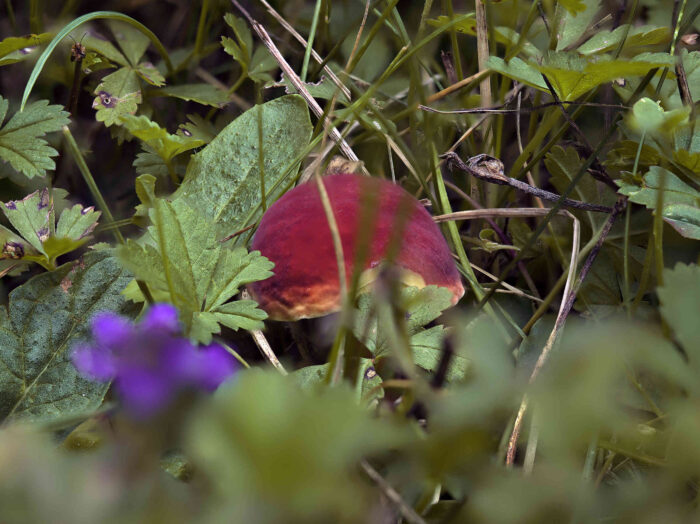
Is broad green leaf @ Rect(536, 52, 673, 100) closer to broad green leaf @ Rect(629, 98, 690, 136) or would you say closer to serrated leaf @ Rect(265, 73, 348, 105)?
broad green leaf @ Rect(629, 98, 690, 136)

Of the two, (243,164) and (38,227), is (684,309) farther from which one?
(38,227)

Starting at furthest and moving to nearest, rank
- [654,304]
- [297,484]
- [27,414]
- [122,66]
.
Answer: [122,66] → [654,304] → [27,414] → [297,484]

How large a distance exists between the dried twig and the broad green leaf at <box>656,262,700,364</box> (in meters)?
0.56

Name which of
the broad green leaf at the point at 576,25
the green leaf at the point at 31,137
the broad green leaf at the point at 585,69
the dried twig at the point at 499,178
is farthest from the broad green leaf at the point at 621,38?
the green leaf at the point at 31,137

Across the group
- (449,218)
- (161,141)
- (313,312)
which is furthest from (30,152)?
(449,218)

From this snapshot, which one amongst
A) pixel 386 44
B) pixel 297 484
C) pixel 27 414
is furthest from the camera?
pixel 386 44

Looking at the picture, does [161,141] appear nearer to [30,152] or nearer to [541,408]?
[30,152]

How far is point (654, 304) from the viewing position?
1.13 m

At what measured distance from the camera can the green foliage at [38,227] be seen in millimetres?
1078

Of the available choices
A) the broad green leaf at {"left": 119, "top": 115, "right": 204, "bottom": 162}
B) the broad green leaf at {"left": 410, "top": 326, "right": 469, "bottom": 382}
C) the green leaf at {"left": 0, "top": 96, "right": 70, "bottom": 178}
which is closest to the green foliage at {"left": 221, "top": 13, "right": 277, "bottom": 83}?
the broad green leaf at {"left": 119, "top": 115, "right": 204, "bottom": 162}

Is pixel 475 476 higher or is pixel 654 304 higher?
pixel 475 476

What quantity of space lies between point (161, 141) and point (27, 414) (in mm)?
566

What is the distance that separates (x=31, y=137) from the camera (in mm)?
1186

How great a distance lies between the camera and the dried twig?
1.21 m
